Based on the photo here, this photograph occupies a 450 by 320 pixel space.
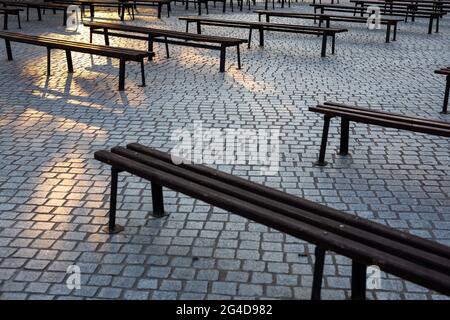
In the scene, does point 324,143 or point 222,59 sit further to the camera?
point 222,59

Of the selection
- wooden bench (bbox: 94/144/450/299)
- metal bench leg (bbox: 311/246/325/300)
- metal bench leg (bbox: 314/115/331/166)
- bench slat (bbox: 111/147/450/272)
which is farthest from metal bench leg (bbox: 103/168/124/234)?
metal bench leg (bbox: 314/115/331/166)

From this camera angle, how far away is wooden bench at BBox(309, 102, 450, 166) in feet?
14.7

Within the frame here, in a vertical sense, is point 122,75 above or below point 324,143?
above

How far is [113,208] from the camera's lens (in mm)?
3693

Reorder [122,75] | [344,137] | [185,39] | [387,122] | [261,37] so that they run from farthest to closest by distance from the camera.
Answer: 1. [261,37]
2. [185,39]
3. [122,75]
4. [344,137]
5. [387,122]

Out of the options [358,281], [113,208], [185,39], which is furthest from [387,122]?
[185,39]

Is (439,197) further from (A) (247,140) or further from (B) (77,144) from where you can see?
(B) (77,144)

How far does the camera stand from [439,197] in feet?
14.3

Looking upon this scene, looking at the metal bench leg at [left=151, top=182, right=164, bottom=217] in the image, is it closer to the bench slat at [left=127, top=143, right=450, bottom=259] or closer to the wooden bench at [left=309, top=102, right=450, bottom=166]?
the bench slat at [left=127, top=143, right=450, bottom=259]

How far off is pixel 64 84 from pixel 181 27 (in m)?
7.21

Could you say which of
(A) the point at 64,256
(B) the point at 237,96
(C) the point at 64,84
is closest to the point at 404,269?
(A) the point at 64,256

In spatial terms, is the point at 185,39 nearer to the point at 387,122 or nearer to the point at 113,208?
the point at 387,122

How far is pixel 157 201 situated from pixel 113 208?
392 millimetres

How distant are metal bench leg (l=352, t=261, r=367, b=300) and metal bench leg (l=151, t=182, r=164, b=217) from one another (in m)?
1.65
